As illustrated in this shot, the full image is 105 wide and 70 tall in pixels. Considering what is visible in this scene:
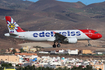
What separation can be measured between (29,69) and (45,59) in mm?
15214

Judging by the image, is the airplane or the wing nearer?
the wing

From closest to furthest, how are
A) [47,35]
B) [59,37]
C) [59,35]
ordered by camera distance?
[59,35] < [59,37] < [47,35]

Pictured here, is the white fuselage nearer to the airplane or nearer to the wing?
the airplane

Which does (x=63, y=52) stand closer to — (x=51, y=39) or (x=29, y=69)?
(x=51, y=39)

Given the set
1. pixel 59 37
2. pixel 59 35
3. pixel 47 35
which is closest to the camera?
pixel 59 35

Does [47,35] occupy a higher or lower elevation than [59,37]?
higher

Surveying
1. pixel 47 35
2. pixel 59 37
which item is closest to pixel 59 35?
pixel 59 37

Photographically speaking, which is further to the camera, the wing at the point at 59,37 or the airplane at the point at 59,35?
the airplane at the point at 59,35

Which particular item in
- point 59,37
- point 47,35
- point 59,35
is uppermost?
point 47,35

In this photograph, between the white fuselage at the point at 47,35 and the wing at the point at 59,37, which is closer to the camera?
the wing at the point at 59,37

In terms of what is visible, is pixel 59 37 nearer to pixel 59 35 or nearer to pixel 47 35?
pixel 59 35

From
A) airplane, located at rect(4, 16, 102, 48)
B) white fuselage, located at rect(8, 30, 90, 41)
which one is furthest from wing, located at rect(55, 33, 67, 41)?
white fuselage, located at rect(8, 30, 90, 41)

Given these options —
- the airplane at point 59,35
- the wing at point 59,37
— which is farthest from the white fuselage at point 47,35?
the wing at point 59,37

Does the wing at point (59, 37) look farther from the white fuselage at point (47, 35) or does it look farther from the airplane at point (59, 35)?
the white fuselage at point (47, 35)
